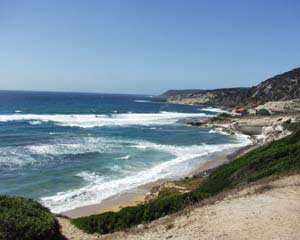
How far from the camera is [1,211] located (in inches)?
516

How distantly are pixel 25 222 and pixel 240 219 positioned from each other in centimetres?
637

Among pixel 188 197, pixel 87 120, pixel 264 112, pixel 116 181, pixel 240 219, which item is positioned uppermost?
pixel 264 112

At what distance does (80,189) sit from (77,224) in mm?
9015

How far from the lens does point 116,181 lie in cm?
2659

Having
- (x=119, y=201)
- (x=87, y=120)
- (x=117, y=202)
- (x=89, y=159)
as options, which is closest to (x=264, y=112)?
(x=87, y=120)

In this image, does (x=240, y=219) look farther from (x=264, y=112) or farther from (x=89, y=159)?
(x=264, y=112)

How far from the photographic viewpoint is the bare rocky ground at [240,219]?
33.9 ft

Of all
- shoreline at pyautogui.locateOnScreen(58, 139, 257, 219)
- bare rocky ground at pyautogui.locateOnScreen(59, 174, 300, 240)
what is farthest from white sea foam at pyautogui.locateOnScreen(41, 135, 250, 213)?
bare rocky ground at pyautogui.locateOnScreen(59, 174, 300, 240)

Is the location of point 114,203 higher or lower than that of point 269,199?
lower

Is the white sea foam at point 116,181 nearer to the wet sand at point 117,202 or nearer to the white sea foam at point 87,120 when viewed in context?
the wet sand at point 117,202

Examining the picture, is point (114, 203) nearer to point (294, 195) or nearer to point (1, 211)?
point (1, 211)

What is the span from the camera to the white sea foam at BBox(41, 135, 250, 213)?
73.4 ft

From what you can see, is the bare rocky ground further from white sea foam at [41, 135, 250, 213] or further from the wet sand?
white sea foam at [41, 135, 250, 213]

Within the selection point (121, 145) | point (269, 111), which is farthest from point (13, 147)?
point (269, 111)
